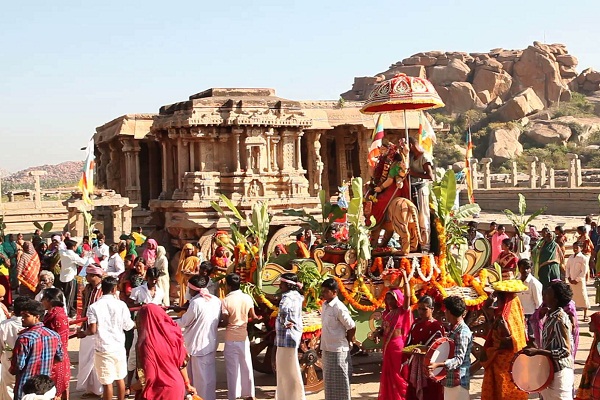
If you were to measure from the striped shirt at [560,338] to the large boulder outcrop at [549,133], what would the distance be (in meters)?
53.2

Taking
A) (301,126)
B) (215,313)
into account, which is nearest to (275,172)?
(301,126)

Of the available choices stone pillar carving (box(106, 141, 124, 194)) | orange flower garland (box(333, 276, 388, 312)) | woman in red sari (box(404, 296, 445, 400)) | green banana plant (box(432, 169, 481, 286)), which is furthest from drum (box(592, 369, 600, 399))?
stone pillar carving (box(106, 141, 124, 194))

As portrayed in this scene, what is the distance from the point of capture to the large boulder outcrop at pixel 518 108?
60.8 metres

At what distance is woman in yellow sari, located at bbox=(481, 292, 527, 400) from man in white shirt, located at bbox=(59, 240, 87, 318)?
23.3 ft

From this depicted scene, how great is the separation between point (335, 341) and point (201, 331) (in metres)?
1.18

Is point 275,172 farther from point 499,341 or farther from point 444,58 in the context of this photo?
point 444,58

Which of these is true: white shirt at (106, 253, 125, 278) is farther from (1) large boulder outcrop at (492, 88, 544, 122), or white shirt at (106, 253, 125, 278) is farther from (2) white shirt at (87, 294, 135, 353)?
(1) large boulder outcrop at (492, 88, 544, 122)

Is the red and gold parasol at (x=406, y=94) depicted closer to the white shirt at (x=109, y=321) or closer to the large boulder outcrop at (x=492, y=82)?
the white shirt at (x=109, y=321)

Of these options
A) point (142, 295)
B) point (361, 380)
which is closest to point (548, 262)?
point (361, 380)

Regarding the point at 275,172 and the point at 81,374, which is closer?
the point at 81,374

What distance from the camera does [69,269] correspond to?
11.0 metres

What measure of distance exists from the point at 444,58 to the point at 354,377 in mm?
65449

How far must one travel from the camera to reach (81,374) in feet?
25.1

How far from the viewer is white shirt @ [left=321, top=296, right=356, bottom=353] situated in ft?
20.3
